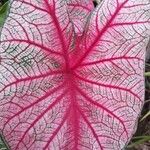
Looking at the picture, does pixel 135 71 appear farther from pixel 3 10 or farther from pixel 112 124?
pixel 3 10

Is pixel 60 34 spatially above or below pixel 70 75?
above

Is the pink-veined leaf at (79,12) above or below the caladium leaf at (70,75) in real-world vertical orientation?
above

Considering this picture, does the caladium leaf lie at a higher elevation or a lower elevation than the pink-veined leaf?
lower

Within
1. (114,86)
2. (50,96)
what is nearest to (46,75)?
(50,96)
